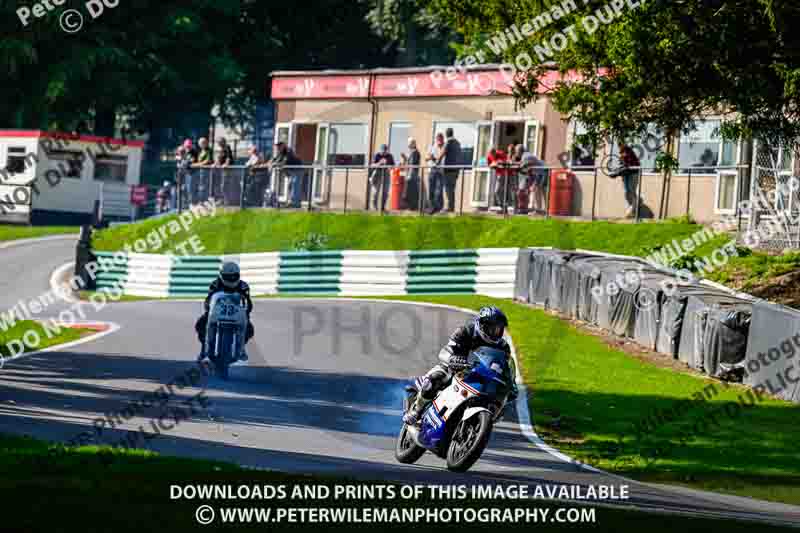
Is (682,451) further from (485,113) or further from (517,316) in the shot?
(485,113)

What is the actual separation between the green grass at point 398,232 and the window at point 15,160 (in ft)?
33.0

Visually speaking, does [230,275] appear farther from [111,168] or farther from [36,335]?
[111,168]

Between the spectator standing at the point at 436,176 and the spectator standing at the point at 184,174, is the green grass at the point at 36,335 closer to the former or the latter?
the spectator standing at the point at 436,176

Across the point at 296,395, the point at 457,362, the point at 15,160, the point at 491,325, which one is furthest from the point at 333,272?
the point at 15,160

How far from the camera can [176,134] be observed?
65.9 m

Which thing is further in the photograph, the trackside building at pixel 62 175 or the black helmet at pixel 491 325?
the trackside building at pixel 62 175

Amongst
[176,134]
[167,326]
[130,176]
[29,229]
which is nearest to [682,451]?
[167,326]

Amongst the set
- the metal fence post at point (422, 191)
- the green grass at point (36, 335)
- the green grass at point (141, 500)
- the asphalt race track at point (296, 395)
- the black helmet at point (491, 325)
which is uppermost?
the metal fence post at point (422, 191)

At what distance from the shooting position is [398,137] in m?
36.7

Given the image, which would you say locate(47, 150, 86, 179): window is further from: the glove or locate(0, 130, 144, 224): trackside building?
the glove

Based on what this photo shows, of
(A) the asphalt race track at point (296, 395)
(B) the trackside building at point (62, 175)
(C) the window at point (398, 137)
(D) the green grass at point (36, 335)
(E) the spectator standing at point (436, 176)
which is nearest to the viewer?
(A) the asphalt race track at point (296, 395)

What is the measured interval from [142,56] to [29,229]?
15443 millimetres

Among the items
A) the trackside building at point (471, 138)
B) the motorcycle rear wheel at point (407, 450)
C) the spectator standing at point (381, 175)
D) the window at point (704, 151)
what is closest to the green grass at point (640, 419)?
the motorcycle rear wheel at point (407, 450)

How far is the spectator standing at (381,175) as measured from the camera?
3372 cm
